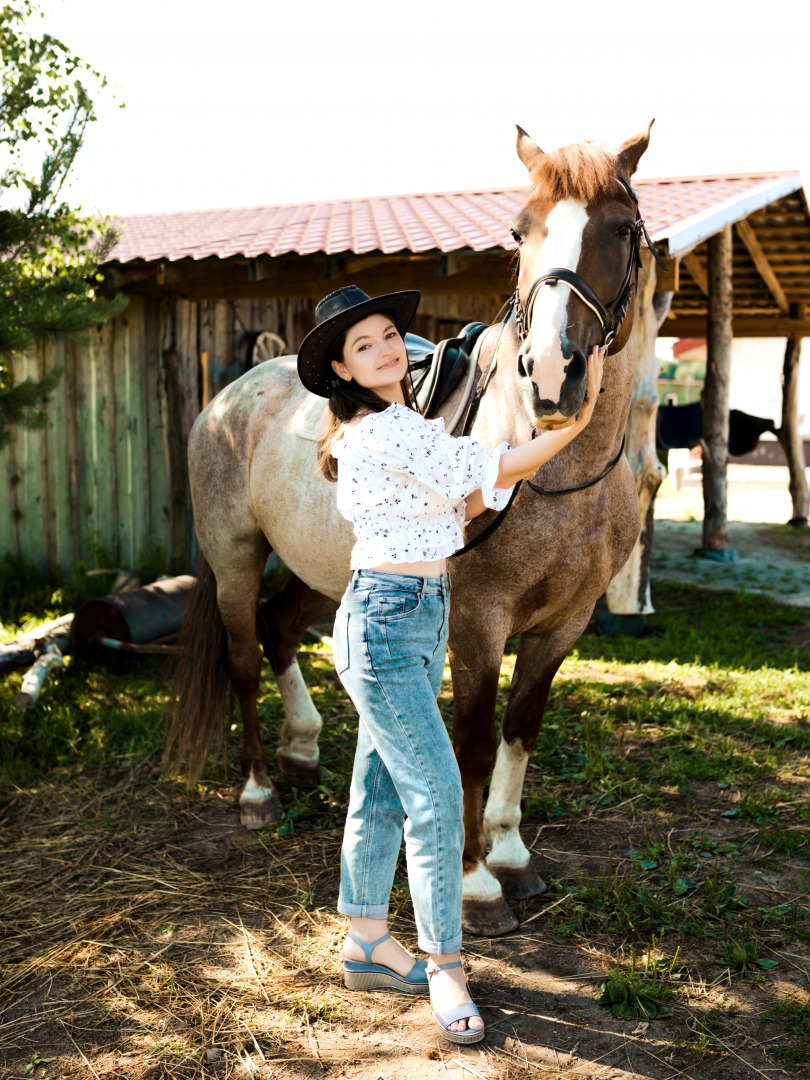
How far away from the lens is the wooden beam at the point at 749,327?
11.9 metres

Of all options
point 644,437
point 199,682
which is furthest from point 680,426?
point 199,682

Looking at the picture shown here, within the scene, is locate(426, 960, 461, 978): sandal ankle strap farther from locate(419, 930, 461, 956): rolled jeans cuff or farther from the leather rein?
the leather rein

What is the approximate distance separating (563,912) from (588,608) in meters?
0.98

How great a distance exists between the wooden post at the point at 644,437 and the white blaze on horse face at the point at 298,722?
2.70m

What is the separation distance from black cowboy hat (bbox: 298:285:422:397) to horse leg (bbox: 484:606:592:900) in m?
1.13

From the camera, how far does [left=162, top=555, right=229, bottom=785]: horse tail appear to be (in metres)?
3.65

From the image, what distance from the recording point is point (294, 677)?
3.81m

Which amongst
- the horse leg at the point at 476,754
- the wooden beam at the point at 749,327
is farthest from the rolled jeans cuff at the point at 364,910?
the wooden beam at the point at 749,327

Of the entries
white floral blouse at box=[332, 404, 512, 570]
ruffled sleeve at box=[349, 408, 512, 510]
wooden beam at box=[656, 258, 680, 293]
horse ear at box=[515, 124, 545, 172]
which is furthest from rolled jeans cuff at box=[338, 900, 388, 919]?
wooden beam at box=[656, 258, 680, 293]

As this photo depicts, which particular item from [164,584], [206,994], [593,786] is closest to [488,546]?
[206,994]

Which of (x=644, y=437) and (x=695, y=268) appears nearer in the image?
(x=644, y=437)

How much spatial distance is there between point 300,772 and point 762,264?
868 cm

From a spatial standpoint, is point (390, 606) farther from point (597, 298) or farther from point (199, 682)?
point (199, 682)

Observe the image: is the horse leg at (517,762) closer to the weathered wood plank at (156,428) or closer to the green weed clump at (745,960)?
the green weed clump at (745,960)
